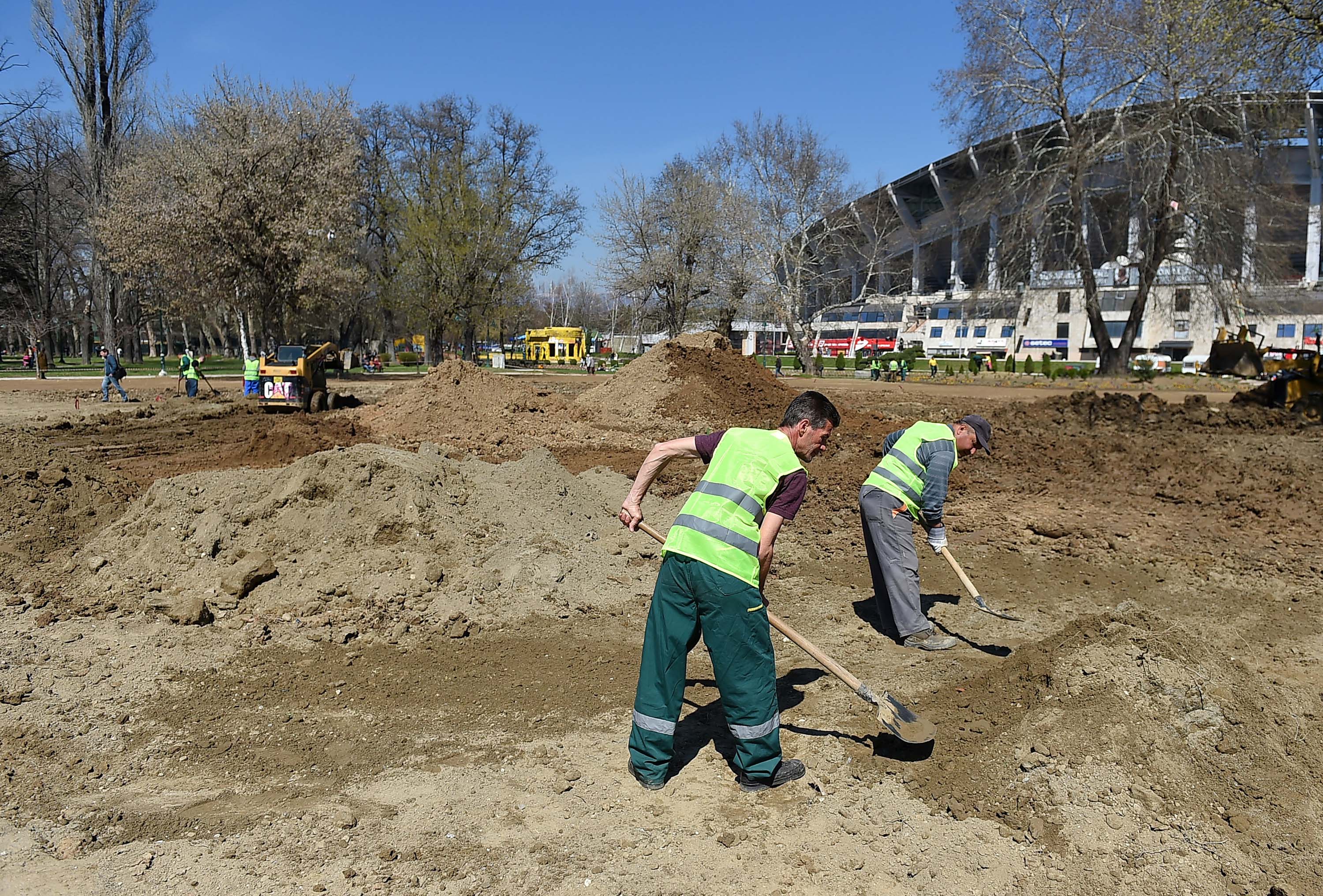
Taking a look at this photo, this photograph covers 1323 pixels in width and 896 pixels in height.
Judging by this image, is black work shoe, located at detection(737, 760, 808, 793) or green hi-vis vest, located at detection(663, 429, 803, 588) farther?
black work shoe, located at detection(737, 760, 808, 793)

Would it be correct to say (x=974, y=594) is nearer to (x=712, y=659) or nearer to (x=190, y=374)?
(x=712, y=659)

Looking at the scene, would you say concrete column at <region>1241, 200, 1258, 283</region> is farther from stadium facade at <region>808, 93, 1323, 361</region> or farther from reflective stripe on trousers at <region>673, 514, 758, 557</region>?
reflective stripe on trousers at <region>673, 514, 758, 557</region>

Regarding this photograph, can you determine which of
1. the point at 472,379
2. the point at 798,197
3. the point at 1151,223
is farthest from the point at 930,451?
the point at 798,197

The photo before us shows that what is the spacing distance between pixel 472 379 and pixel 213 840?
46.7 ft

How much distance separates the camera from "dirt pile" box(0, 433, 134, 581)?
23.9 ft

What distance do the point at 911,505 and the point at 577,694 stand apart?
2.61 meters

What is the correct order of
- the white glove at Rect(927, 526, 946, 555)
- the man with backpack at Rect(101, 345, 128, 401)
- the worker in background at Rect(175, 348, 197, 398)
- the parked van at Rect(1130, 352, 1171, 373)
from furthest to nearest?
the parked van at Rect(1130, 352, 1171, 373) < the worker in background at Rect(175, 348, 197, 398) < the man with backpack at Rect(101, 345, 128, 401) < the white glove at Rect(927, 526, 946, 555)

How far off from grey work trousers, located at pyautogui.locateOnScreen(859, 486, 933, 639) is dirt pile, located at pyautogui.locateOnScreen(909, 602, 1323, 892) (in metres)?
1.26

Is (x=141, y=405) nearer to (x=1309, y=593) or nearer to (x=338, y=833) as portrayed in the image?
(x=338, y=833)

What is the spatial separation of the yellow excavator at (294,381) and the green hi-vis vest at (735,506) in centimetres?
1720

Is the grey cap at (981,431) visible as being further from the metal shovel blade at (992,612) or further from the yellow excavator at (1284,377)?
the yellow excavator at (1284,377)

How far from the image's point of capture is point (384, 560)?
685 centimetres

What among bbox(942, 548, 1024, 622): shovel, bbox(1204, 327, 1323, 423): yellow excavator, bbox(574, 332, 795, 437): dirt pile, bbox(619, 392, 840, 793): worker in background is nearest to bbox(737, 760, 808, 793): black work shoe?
bbox(619, 392, 840, 793): worker in background

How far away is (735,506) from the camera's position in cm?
383
